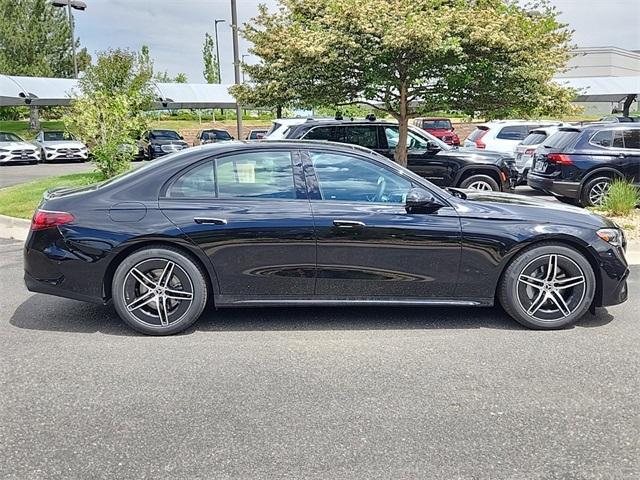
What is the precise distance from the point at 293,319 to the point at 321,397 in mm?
1517

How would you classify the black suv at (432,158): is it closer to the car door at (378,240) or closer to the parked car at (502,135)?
the parked car at (502,135)

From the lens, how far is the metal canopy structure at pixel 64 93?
107ft

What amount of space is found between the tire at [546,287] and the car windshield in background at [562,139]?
6624mm

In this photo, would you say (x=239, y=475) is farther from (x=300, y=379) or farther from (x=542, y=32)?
(x=542, y=32)

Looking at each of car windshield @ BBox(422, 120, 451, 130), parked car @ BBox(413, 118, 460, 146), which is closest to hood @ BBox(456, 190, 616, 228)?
parked car @ BBox(413, 118, 460, 146)

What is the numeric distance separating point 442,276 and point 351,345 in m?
0.93

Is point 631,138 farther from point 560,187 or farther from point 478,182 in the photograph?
point 478,182

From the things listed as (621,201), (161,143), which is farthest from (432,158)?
(161,143)

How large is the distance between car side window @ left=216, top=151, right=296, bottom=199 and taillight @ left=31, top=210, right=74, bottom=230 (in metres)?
1.20

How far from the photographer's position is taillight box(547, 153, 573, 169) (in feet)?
34.8

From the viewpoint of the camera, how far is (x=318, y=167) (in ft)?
16.1

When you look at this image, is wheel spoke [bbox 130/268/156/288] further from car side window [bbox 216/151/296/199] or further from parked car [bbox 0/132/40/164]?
parked car [bbox 0/132/40/164]

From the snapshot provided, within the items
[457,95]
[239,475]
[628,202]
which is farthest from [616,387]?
[457,95]

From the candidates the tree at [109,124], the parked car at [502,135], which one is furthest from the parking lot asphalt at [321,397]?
the parked car at [502,135]
